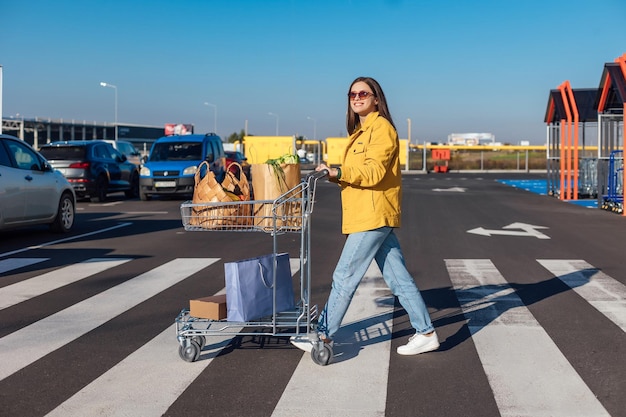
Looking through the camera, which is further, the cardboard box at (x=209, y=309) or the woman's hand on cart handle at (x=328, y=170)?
the cardboard box at (x=209, y=309)

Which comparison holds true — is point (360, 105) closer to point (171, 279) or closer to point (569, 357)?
point (569, 357)

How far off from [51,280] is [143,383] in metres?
4.23

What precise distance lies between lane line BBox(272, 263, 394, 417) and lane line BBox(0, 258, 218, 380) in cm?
189

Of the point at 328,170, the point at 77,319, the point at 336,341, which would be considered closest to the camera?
the point at 328,170

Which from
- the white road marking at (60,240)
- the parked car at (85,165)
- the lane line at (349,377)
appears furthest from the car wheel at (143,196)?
the lane line at (349,377)

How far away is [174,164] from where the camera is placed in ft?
73.7

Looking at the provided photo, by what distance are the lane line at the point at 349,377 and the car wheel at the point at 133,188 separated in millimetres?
19109

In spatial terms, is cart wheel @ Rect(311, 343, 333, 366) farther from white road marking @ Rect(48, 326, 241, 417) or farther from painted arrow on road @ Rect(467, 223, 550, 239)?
painted arrow on road @ Rect(467, 223, 550, 239)

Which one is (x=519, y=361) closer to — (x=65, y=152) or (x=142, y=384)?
(x=142, y=384)

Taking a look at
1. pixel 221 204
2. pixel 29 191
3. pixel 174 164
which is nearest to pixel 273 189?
pixel 221 204

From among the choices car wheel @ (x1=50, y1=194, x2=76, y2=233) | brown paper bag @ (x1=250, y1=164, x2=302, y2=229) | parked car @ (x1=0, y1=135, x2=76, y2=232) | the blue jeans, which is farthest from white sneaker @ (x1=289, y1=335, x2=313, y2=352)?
car wheel @ (x1=50, y1=194, x2=76, y2=233)

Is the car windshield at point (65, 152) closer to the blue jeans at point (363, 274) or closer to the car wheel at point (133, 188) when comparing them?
the car wheel at point (133, 188)

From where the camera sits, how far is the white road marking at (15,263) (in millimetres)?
9516

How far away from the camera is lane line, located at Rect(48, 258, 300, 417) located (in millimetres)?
4285
